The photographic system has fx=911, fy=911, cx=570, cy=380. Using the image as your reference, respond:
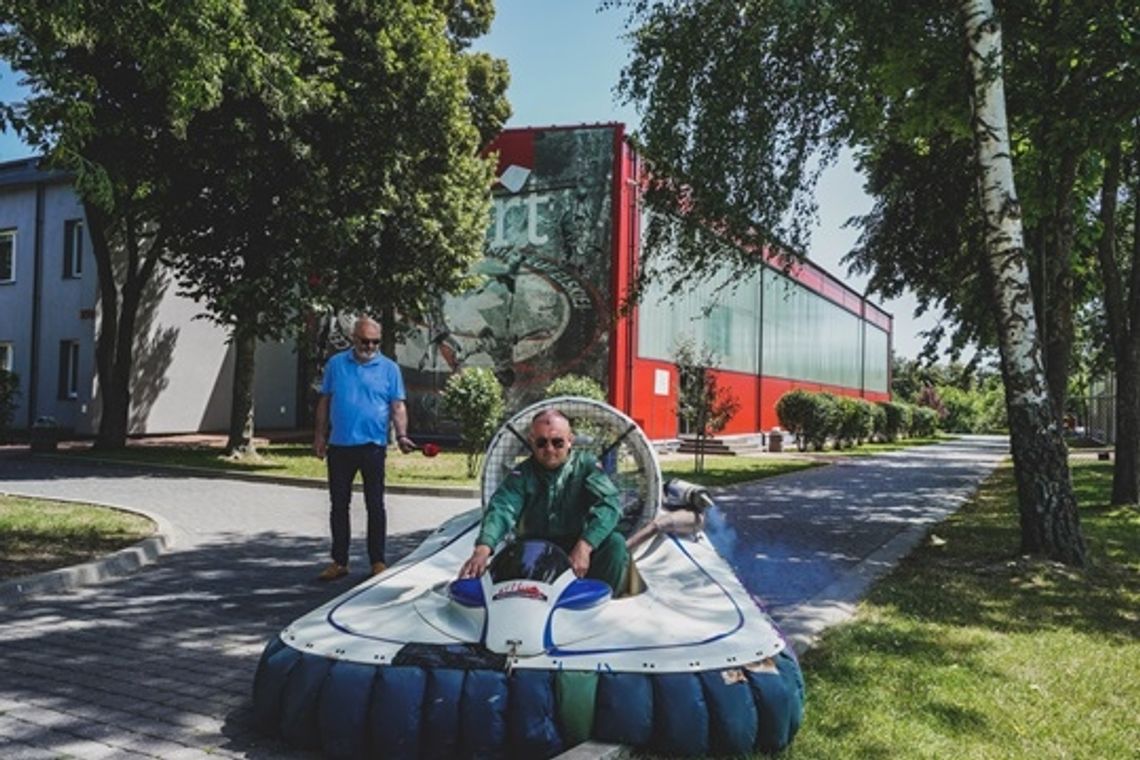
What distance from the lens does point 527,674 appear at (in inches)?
148

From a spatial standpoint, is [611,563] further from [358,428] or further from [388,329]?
[388,329]

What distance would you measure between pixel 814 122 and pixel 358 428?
7258 mm

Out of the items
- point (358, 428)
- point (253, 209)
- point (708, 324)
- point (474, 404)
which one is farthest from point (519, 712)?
point (708, 324)

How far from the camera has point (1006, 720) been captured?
4.32 meters

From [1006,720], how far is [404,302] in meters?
17.7

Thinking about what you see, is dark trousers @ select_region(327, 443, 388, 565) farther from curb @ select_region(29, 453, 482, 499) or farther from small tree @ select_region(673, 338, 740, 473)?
small tree @ select_region(673, 338, 740, 473)

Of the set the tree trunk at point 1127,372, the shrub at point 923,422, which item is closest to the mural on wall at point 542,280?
the tree trunk at point 1127,372

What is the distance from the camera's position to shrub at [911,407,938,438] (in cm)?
5360

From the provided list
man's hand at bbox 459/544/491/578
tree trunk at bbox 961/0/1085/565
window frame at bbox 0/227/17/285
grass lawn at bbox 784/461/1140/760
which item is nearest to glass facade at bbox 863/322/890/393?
window frame at bbox 0/227/17/285

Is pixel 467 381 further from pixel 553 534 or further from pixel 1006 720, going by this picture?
pixel 1006 720

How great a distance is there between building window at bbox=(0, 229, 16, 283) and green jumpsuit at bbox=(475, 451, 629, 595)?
1063 inches

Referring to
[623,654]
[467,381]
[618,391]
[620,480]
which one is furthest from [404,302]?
[623,654]

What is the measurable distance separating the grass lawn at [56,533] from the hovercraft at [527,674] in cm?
437

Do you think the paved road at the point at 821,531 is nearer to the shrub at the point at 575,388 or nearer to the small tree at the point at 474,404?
the small tree at the point at 474,404
